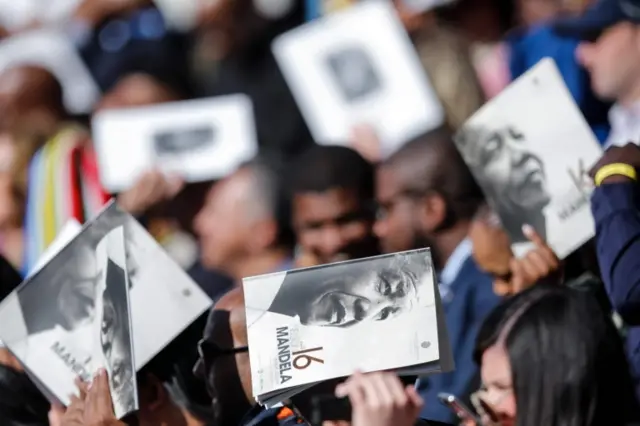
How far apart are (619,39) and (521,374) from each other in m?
1.42

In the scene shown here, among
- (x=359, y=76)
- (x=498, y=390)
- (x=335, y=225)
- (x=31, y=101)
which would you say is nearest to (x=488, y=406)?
(x=498, y=390)

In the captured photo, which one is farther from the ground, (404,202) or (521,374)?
(521,374)

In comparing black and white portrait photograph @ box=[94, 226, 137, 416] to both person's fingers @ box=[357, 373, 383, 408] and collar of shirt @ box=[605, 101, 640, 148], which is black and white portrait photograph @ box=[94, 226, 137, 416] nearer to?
person's fingers @ box=[357, 373, 383, 408]

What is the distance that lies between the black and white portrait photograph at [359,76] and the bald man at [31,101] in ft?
3.20

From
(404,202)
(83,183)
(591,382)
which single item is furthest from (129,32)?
(591,382)

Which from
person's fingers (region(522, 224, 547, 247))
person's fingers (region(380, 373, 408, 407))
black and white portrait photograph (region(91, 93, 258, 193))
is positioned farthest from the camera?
black and white portrait photograph (region(91, 93, 258, 193))

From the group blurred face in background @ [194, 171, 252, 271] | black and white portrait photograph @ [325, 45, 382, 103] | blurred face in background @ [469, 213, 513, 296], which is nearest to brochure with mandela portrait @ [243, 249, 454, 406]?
blurred face in background @ [469, 213, 513, 296]

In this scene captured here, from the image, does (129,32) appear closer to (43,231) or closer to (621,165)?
(43,231)

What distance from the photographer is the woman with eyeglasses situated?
343cm

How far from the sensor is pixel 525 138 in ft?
13.1

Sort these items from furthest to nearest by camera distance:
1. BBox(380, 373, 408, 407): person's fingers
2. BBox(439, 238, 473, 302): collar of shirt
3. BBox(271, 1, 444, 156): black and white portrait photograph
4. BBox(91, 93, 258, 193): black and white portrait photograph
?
1. BBox(91, 93, 258, 193): black and white portrait photograph
2. BBox(271, 1, 444, 156): black and white portrait photograph
3. BBox(439, 238, 473, 302): collar of shirt
4. BBox(380, 373, 408, 407): person's fingers

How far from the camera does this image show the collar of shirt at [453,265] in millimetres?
4387

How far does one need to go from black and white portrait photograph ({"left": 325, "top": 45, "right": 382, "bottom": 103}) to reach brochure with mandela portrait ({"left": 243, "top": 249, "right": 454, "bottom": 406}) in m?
2.59

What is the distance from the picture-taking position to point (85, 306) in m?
3.57
